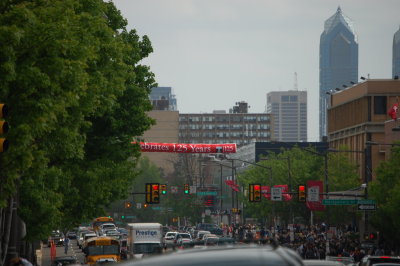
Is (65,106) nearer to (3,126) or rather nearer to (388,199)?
(3,126)

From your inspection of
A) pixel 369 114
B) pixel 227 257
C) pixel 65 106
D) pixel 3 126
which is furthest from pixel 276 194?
pixel 227 257

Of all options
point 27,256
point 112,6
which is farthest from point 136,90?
point 27,256

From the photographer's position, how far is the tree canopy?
2920 cm

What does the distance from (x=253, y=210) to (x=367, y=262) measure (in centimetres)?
11111

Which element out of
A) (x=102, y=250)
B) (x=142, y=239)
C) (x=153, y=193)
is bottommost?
(x=102, y=250)

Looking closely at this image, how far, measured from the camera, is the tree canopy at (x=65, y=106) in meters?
29.2

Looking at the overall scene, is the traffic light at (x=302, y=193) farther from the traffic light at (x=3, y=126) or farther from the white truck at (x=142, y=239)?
the traffic light at (x=3, y=126)

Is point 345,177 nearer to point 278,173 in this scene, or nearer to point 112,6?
point 278,173

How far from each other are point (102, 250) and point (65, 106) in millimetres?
29869

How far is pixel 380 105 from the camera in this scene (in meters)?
123

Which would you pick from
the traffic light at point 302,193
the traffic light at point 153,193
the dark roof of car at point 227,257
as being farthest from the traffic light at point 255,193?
the dark roof of car at point 227,257

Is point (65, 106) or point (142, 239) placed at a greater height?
point (65, 106)

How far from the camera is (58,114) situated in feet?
103

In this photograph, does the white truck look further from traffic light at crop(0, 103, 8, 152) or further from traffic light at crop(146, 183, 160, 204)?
traffic light at crop(0, 103, 8, 152)
